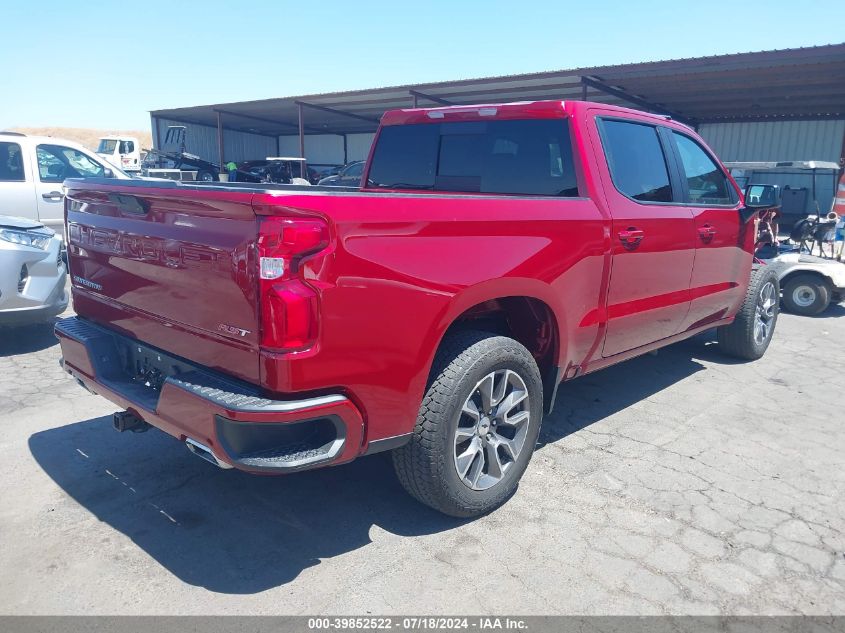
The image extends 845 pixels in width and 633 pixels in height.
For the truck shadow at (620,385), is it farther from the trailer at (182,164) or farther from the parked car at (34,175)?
the trailer at (182,164)

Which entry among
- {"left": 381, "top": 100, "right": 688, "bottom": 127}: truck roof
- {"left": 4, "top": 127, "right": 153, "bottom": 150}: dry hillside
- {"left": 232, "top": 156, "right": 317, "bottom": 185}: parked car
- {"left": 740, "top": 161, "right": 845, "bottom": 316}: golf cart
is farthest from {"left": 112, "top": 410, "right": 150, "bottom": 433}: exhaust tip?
{"left": 4, "top": 127, "right": 153, "bottom": 150}: dry hillside

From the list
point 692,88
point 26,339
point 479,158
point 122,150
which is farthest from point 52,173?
point 122,150

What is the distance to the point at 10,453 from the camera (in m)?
3.75

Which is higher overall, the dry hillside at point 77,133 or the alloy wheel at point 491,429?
the dry hillside at point 77,133

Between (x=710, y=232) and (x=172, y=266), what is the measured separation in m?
3.75

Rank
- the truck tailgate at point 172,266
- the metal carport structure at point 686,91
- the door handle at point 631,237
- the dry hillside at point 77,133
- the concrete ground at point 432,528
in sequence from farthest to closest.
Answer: the dry hillside at point 77,133
the metal carport structure at point 686,91
the door handle at point 631,237
the concrete ground at point 432,528
the truck tailgate at point 172,266

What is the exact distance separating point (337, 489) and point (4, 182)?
6798mm

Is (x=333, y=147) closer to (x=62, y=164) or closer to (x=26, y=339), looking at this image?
(x=62, y=164)

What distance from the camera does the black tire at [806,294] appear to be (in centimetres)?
845

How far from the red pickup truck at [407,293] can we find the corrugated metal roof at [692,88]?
8.93 m

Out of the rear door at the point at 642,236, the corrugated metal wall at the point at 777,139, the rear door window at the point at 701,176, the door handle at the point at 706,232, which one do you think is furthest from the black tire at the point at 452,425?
the corrugated metal wall at the point at 777,139

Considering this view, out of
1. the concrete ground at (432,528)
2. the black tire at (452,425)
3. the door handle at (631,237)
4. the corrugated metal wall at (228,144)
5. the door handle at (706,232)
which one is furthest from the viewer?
the corrugated metal wall at (228,144)

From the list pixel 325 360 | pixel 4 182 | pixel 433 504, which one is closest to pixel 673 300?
pixel 433 504

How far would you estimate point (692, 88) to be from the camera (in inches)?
570
